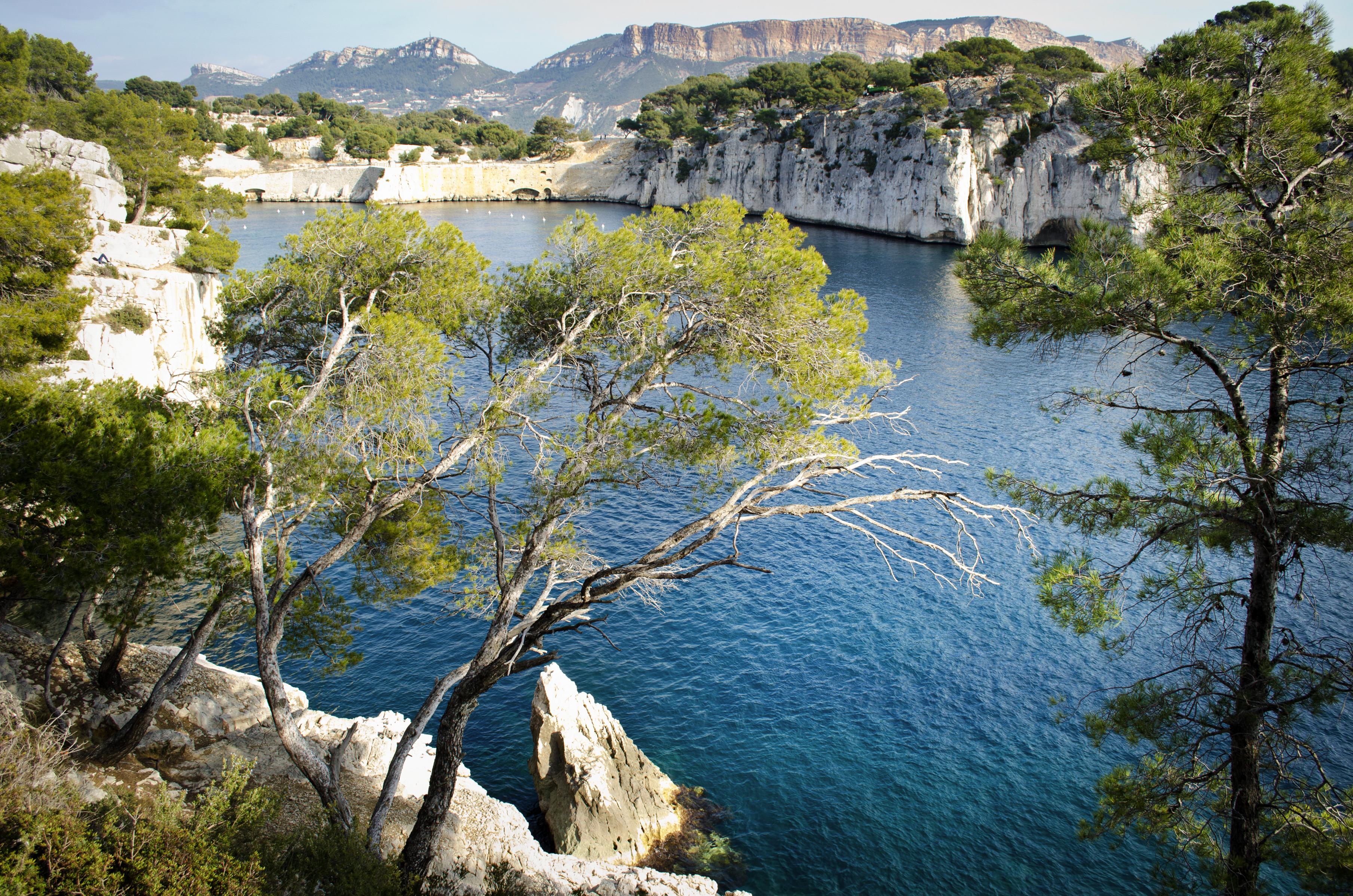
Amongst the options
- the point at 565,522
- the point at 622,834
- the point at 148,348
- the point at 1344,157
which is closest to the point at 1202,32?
the point at 1344,157

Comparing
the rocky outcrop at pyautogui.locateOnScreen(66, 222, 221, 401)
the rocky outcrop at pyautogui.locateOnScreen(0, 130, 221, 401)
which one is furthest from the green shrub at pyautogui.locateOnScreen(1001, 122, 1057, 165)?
the rocky outcrop at pyautogui.locateOnScreen(0, 130, 221, 401)

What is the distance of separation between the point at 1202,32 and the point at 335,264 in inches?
537

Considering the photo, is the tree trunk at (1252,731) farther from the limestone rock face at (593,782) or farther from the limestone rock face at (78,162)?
the limestone rock face at (78,162)

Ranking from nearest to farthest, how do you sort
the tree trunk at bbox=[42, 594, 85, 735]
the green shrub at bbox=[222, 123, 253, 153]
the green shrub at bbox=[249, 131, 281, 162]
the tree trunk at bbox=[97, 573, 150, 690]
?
the tree trunk at bbox=[42, 594, 85, 735] < the tree trunk at bbox=[97, 573, 150, 690] < the green shrub at bbox=[222, 123, 253, 153] < the green shrub at bbox=[249, 131, 281, 162]

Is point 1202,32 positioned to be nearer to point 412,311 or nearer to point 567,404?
point 412,311

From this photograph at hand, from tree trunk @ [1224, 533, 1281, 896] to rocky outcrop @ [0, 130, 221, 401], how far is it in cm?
2659

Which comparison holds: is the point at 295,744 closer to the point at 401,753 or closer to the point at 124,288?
the point at 401,753

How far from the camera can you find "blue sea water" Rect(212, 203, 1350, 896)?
13328 millimetres

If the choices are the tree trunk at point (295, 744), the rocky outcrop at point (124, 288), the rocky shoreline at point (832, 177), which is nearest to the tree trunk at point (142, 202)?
the rocky outcrop at point (124, 288)

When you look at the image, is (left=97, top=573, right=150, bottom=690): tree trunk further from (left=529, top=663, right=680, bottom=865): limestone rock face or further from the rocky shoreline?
the rocky shoreline

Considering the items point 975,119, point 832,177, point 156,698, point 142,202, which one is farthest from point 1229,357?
point 832,177

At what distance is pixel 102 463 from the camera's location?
1013cm

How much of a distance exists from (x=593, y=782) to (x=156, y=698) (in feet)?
23.1

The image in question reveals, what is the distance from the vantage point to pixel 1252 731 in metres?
8.42
